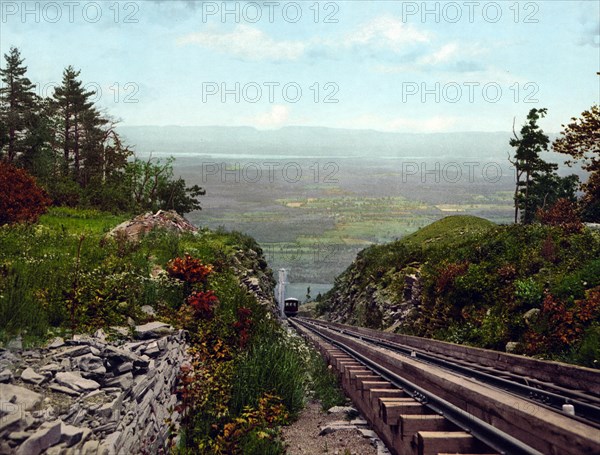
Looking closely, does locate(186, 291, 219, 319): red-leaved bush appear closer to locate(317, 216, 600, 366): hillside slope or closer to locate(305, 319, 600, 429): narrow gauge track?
locate(305, 319, 600, 429): narrow gauge track

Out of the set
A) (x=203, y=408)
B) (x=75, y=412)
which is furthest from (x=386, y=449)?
(x=75, y=412)

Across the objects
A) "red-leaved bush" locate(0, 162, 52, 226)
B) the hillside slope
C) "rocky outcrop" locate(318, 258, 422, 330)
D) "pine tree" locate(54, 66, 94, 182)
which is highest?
"pine tree" locate(54, 66, 94, 182)

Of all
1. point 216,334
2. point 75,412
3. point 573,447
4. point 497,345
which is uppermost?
point 573,447

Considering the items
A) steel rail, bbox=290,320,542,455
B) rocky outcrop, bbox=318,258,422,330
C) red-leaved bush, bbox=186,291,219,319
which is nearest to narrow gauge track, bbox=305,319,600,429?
steel rail, bbox=290,320,542,455

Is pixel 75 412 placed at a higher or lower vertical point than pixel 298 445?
higher

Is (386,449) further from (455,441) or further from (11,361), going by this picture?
(11,361)

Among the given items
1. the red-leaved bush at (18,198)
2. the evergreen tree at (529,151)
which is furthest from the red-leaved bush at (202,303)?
the evergreen tree at (529,151)
